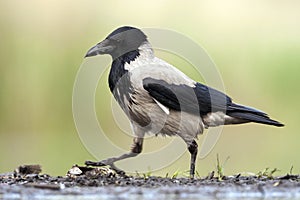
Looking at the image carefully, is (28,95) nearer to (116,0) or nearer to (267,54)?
(116,0)

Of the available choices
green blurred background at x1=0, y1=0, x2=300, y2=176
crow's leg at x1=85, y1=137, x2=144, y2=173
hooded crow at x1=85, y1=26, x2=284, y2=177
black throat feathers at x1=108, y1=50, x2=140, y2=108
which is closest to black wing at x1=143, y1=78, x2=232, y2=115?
hooded crow at x1=85, y1=26, x2=284, y2=177

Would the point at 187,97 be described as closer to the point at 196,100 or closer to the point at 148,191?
the point at 196,100

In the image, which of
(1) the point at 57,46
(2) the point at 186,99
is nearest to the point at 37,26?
(1) the point at 57,46

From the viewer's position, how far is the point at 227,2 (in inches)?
432

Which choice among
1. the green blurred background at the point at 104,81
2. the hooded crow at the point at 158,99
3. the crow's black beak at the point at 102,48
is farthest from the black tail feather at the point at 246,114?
the green blurred background at the point at 104,81

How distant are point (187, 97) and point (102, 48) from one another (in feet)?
2.13

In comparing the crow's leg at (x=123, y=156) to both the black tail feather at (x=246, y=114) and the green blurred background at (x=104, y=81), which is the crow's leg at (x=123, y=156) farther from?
the green blurred background at (x=104, y=81)

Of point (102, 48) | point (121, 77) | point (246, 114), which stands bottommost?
point (246, 114)

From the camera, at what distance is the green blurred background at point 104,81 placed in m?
9.12

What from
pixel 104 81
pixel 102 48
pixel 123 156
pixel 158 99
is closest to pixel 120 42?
pixel 102 48

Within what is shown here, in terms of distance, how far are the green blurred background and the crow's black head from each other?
330 cm

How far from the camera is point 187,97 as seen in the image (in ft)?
16.6

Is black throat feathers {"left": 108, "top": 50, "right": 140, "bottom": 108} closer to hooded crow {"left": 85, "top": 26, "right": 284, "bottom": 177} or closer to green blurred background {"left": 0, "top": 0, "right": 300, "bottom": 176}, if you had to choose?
hooded crow {"left": 85, "top": 26, "right": 284, "bottom": 177}

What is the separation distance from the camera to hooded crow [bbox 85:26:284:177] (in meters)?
4.91
